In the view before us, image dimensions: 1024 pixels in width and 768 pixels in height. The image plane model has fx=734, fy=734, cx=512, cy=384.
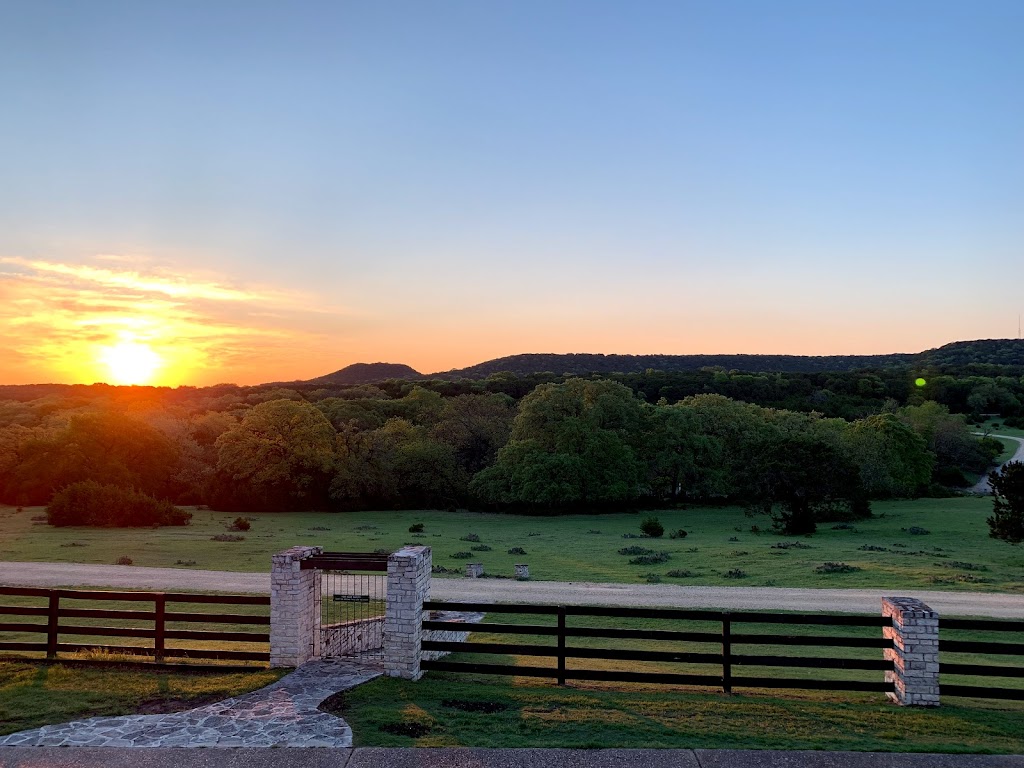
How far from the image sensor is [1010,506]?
2548cm

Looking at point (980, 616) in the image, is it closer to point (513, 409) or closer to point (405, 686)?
point (405, 686)

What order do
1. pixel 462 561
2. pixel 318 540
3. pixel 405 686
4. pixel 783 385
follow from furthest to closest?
pixel 783 385 → pixel 318 540 → pixel 462 561 → pixel 405 686

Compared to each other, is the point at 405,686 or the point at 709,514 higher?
the point at 405,686

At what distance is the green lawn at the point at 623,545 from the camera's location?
87.6 feet

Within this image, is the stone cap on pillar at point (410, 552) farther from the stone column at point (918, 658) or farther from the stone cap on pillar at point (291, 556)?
the stone column at point (918, 658)

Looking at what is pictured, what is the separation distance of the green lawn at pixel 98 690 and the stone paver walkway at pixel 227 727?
0.36 meters

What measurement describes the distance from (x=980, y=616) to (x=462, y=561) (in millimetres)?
18625

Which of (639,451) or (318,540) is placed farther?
(639,451)

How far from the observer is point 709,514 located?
51.1 m

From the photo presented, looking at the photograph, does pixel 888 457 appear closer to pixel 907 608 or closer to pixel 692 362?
pixel 907 608

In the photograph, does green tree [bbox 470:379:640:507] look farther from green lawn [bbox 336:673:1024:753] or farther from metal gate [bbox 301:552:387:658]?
green lawn [bbox 336:673:1024:753]

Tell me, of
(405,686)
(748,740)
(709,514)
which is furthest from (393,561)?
(709,514)

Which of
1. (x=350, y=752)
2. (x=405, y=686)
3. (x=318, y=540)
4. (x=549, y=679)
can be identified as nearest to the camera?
(x=350, y=752)

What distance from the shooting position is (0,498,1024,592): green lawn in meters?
26.7
